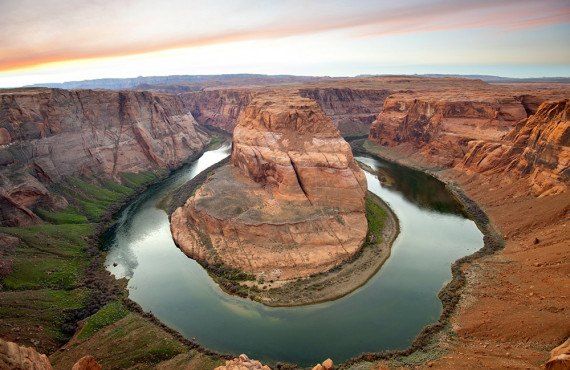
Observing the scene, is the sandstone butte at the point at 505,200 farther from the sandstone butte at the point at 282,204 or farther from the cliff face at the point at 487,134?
the sandstone butte at the point at 282,204

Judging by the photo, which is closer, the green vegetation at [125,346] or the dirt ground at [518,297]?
the dirt ground at [518,297]

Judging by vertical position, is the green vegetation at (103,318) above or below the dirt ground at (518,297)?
above

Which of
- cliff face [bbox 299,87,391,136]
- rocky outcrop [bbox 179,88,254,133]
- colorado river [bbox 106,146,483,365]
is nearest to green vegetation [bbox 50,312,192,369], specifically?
colorado river [bbox 106,146,483,365]

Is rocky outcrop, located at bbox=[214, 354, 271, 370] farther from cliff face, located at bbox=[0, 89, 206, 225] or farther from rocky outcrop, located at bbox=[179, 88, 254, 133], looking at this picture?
rocky outcrop, located at bbox=[179, 88, 254, 133]

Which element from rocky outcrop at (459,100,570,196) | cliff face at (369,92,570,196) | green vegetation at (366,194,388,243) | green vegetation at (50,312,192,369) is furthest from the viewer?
cliff face at (369,92,570,196)

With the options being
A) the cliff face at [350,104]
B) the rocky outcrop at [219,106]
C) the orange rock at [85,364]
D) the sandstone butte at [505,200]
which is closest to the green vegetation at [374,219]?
the sandstone butte at [505,200]

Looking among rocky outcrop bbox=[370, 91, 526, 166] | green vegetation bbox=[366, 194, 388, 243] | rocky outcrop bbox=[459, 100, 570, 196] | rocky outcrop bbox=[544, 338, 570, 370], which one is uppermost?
rocky outcrop bbox=[370, 91, 526, 166]
